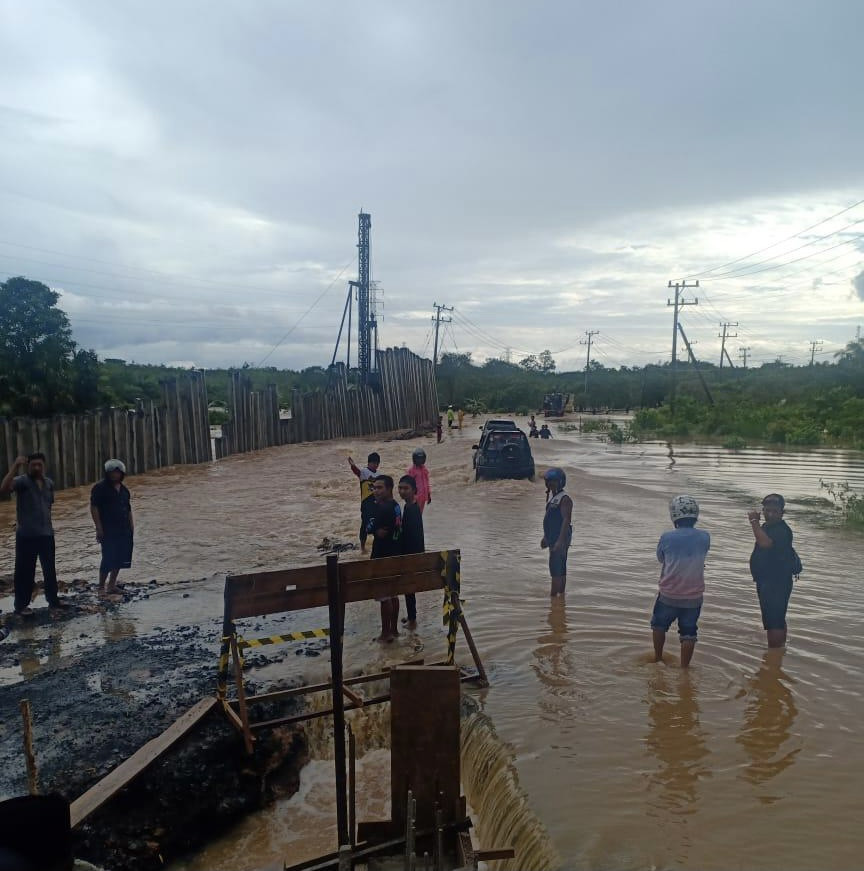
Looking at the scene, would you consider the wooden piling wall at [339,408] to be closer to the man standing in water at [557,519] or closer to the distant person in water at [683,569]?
the man standing in water at [557,519]

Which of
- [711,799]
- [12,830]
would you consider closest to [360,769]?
[711,799]

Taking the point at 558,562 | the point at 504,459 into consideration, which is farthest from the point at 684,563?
the point at 504,459

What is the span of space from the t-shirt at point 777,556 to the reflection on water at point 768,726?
2.81ft

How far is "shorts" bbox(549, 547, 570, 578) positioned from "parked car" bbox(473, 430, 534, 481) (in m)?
9.55

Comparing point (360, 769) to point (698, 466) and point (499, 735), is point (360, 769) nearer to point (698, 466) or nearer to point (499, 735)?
point (499, 735)

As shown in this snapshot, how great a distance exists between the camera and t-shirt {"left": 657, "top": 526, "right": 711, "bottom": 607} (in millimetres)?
5609

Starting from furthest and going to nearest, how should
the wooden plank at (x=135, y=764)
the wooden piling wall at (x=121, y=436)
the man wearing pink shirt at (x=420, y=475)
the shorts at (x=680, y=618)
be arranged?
1. the wooden piling wall at (x=121, y=436)
2. the man wearing pink shirt at (x=420, y=475)
3. the shorts at (x=680, y=618)
4. the wooden plank at (x=135, y=764)

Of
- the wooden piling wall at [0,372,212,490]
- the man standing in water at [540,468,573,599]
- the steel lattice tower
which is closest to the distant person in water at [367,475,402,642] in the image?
the man standing in water at [540,468,573,599]

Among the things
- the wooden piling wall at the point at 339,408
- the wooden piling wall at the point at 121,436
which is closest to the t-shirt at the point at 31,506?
the wooden piling wall at the point at 121,436

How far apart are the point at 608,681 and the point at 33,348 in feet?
64.1

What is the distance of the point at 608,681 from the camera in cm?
591

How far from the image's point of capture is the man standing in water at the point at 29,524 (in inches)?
288

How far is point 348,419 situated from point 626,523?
21.0 metres

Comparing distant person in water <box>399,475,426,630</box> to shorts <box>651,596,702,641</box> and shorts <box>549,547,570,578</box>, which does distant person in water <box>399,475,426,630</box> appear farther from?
shorts <box>651,596,702,641</box>
